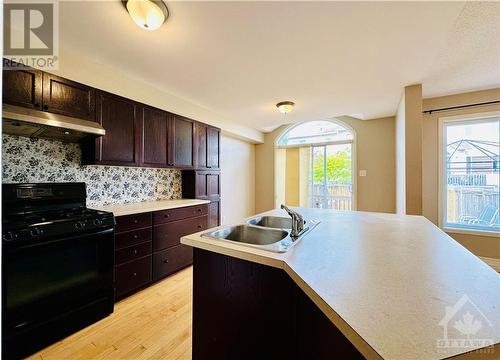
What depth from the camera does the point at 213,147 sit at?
3.83m

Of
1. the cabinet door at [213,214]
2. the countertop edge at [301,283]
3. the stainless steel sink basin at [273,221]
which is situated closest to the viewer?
the countertop edge at [301,283]

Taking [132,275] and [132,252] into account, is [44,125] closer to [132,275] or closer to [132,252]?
[132,252]

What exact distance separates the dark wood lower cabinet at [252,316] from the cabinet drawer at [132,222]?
130 centimetres

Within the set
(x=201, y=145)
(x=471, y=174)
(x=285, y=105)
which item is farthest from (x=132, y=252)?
(x=471, y=174)

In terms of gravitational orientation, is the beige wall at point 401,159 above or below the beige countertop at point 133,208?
above

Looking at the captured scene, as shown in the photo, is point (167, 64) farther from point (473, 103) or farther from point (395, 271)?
point (473, 103)

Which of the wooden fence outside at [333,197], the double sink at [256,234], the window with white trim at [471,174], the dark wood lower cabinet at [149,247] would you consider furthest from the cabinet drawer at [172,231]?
the window with white trim at [471,174]

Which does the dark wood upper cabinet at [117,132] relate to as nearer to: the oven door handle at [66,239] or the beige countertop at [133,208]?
the beige countertop at [133,208]

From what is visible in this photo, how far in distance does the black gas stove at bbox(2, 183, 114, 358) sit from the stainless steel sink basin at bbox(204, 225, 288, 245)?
1.22 meters

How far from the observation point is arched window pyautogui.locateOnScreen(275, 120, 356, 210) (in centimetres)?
469

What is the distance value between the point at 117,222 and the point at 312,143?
4073 mm

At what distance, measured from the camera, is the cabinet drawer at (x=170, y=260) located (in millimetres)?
2619

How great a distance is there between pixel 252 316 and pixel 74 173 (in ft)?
7.62

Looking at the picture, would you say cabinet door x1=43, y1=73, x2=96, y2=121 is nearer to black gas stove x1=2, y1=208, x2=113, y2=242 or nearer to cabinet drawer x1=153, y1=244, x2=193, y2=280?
black gas stove x1=2, y1=208, x2=113, y2=242
